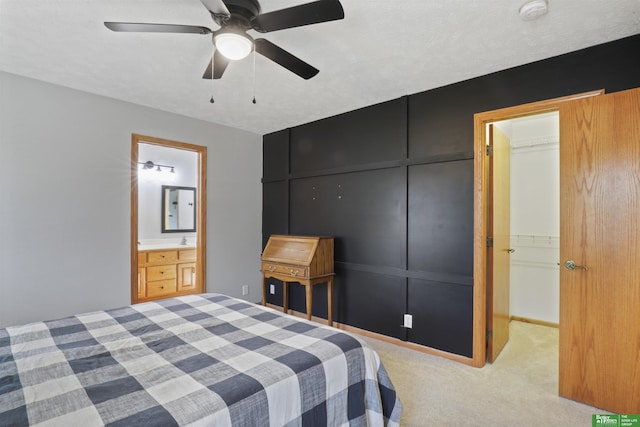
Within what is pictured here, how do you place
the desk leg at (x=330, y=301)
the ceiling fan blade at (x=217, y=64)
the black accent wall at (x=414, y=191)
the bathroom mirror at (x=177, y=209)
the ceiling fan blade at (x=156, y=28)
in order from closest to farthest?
the ceiling fan blade at (x=156, y=28) → the ceiling fan blade at (x=217, y=64) → the black accent wall at (x=414, y=191) → the desk leg at (x=330, y=301) → the bathroom mirror at (x=177, y=209)

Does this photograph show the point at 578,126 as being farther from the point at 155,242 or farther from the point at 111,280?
the point at 155,242

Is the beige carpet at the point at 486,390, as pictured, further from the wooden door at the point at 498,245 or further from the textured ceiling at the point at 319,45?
the textured ceiling at the point at 319,45

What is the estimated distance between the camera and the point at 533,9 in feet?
5.64

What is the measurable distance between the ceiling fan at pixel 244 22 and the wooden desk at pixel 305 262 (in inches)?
77.9

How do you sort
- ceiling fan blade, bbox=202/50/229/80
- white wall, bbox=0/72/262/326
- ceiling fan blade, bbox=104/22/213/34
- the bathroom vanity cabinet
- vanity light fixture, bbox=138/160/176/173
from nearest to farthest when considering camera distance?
ceiling fan blade, bbox=104/22/213/34 < ceiling fan blade, bbox=202/50/229/80 < white wall, bbox=0/72/262/326 < the bathroom vanity cabinet < vanity light fixture, bbox=138/160/176/173

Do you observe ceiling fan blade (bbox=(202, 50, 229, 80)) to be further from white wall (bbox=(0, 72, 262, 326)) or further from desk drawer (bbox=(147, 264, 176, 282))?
desk drawer (bbox=(147, 264, 176, 282))

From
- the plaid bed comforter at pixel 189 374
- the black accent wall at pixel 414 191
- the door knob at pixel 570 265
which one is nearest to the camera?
the plaid bed comforter at pixel 189 374

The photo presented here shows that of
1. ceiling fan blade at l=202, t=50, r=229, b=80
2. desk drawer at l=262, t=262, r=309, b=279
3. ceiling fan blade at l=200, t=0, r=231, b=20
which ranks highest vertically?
ceiling fan blade at l=202, t=50, r=229, b=80

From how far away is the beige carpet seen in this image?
6.36 ft

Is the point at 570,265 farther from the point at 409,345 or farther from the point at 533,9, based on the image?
the point at 533,9

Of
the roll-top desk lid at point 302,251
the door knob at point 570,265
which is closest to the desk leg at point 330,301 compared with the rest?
the roll-top desk lid at point 302,251

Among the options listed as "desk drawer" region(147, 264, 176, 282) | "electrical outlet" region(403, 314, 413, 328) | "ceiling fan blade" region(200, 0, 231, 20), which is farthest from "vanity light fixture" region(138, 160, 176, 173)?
"electrical outlet" region(403, 314, 413, 328)

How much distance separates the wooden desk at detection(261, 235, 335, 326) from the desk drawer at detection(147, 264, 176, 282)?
5.96ft

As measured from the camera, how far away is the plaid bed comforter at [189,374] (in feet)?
3.29
